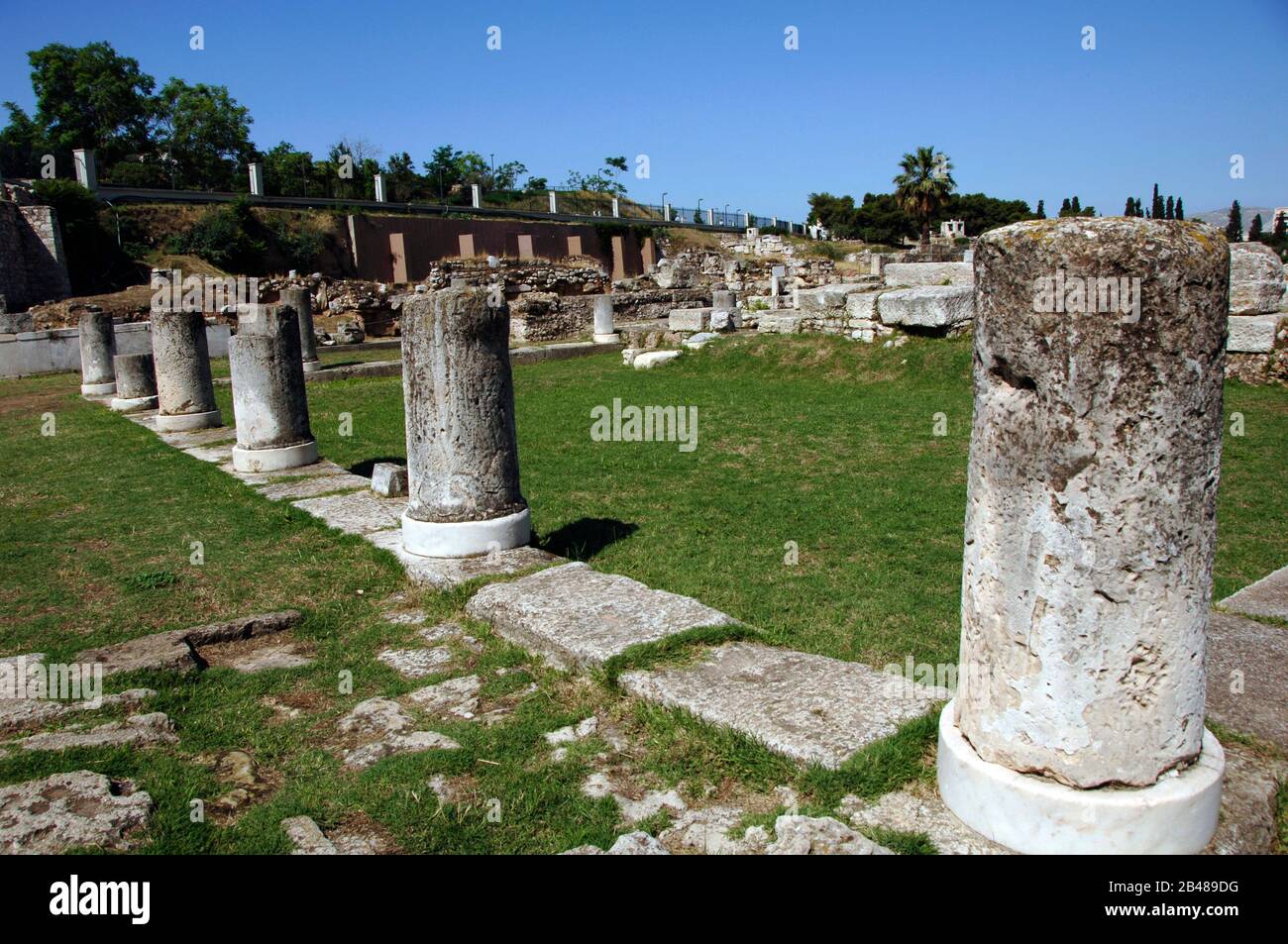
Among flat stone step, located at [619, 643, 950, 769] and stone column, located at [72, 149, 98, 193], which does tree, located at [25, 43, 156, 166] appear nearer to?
stone column, located at [72, 149, 98, 193]

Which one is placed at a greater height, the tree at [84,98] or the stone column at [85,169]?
the tree at [84,98]

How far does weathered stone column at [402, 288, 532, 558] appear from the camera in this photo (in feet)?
18.5

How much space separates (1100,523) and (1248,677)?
6.08ft

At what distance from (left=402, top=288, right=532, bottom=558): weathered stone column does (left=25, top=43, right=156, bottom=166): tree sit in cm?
5101

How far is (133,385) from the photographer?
1435cm

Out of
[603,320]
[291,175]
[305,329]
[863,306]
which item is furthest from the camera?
[291,175]

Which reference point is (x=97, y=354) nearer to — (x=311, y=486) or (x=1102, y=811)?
(x=311, y=486)

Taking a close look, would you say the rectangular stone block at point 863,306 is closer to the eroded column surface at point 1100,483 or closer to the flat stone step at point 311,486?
the flat stone step at point 311,486

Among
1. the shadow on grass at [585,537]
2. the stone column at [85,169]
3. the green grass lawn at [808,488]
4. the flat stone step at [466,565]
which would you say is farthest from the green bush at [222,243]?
the flat stone step at [466,565]

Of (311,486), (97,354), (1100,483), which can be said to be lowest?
(311,486)

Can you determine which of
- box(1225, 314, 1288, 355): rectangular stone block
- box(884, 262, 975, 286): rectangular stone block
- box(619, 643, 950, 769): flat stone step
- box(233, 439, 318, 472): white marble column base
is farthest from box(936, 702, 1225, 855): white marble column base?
box(884, 262, 975, 286): rectangular stone block

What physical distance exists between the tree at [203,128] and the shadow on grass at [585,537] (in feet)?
164

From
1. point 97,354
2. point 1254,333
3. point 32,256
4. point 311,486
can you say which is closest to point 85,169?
point 32,256

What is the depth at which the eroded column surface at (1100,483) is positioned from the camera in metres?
2.36
